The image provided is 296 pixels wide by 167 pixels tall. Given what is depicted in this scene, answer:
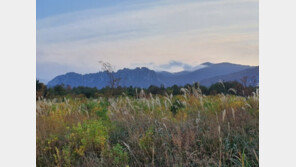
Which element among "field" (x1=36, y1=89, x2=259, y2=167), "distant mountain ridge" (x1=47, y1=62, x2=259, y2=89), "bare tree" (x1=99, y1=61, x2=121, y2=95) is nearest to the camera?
"field" (x1=36, y1=89, x2=259, y2=167)

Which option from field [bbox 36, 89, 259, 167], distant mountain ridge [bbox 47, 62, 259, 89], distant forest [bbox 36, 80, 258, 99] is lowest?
field [bbox 36, 89, 259, 167]

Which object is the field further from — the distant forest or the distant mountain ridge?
the distant forest

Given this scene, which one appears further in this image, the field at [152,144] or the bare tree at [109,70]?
the bare tree at [109,70]

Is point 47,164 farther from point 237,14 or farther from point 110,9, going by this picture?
point 237,14

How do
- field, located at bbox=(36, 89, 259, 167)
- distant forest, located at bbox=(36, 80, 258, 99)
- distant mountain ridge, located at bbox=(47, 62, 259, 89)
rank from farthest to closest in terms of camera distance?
distant forest, located at bbox=(36, 80, 258, 99) < distant mountain ridge, located at bbox=(47, 62, 259, 89) < field, located at bbox=(36, 89, 259, 167)

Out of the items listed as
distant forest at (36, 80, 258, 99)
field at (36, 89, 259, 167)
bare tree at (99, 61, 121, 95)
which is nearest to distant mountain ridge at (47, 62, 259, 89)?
bare tree at (99, 61, 121, 95)

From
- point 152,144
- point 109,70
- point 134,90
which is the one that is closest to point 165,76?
point 109,70

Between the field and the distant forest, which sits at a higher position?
the distant forest

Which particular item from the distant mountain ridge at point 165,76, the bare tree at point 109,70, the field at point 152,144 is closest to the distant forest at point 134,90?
the bare tree at point 109,70

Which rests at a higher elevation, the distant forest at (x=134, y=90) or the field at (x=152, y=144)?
the distant forest at (x=134, y=90)

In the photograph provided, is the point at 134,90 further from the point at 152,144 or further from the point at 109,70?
the point at 152,144

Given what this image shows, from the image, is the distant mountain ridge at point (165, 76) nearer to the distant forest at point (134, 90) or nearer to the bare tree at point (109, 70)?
the bare tree at point (109, 70)
